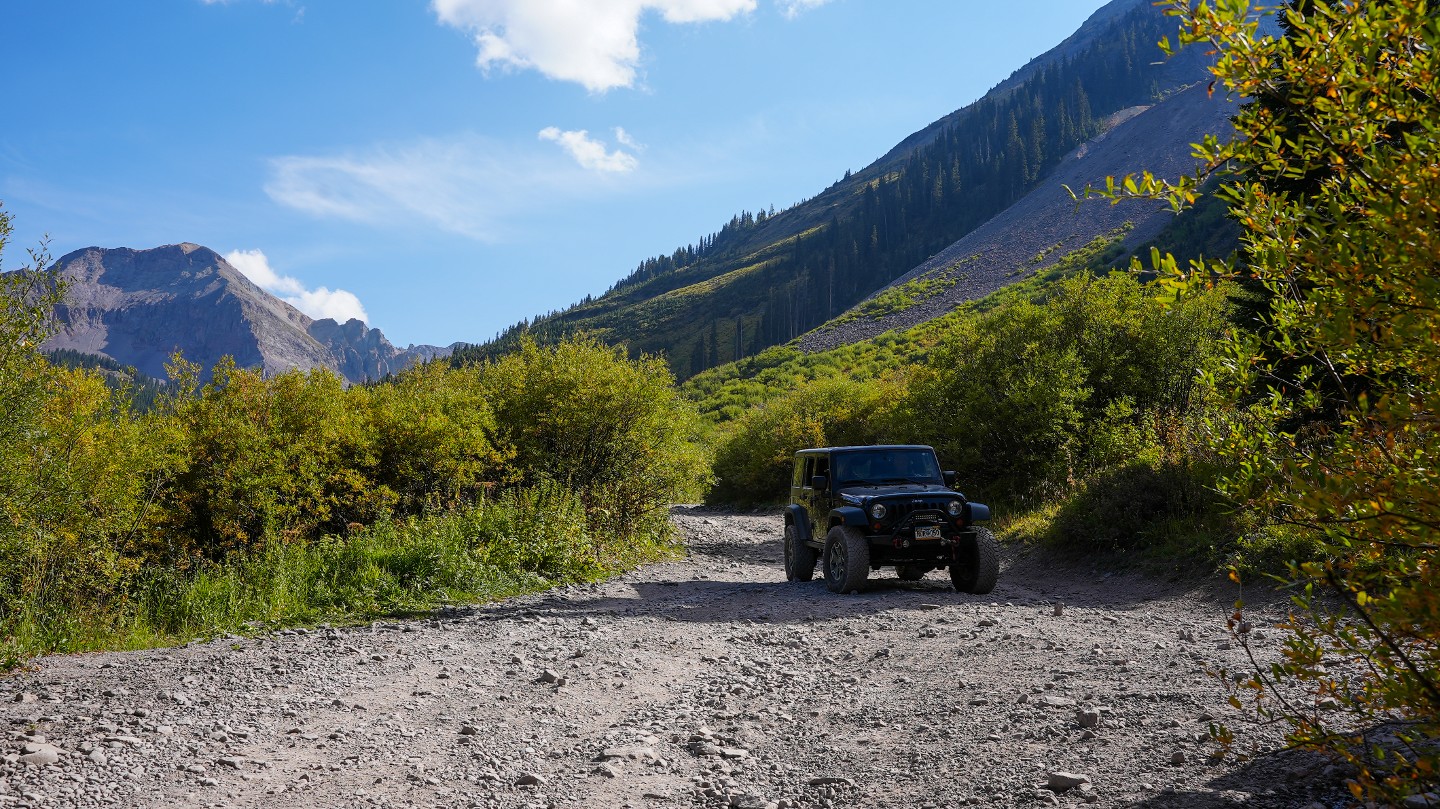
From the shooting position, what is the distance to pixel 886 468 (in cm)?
1203

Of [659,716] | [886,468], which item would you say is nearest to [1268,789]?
[659,716]

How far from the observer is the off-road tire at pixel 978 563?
408 inches

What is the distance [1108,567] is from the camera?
11578 mm

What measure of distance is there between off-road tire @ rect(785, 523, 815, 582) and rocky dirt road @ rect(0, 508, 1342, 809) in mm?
3296

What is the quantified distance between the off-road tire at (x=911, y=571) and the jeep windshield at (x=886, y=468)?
1215 mm

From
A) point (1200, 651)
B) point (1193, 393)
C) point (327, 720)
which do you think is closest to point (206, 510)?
point (327, 720)

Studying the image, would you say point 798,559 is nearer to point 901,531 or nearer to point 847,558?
point 847,558

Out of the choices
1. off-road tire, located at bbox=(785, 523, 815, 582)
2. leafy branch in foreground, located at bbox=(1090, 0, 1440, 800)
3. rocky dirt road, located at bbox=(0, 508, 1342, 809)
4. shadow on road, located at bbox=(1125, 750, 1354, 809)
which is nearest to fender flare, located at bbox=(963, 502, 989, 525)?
rocky dirt road, located at bbox=(0, 508, 1342, 809)

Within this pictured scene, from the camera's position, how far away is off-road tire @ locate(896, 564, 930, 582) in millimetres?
11148

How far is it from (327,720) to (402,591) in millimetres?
4408

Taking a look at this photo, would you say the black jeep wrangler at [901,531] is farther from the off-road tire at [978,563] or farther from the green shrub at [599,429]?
the green shrub at [599,429]

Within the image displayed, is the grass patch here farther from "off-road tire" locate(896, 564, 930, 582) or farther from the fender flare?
the fender flare

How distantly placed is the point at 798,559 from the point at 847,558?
7.24 ft

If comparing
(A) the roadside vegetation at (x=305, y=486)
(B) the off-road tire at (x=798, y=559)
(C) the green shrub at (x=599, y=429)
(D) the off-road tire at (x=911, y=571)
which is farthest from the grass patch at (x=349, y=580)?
(D) the off-road tire at (x=911, y=571)
